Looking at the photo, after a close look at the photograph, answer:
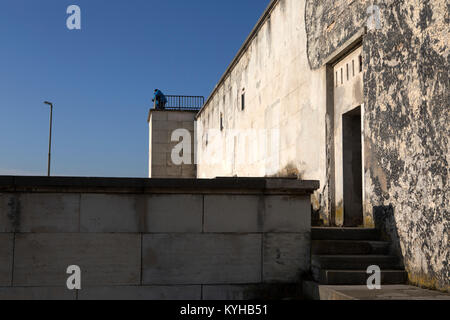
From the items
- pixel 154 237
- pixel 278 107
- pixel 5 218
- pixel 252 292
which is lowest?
pixel 252 292

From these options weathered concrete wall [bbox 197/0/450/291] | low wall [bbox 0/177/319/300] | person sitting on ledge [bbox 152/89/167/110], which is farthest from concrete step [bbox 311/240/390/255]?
person sitting on ledge [bbox 152/89/167/110]

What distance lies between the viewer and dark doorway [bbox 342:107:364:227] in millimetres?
7797

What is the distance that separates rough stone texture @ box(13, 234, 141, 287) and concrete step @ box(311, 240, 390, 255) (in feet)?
7.34

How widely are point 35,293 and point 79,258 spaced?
24.8 inches

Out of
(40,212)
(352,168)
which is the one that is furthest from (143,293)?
(352,168)

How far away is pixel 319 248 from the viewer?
233 inches

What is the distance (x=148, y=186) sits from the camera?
18.4 feet

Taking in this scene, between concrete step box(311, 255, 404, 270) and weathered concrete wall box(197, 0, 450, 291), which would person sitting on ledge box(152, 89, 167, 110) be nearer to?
weathered concrete wall box(197, 0, 450, 291)

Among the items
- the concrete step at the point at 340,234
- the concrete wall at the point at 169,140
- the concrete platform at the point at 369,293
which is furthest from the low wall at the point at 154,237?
the concrete wall at the point at 169,140

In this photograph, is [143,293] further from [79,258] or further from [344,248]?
[344,248]

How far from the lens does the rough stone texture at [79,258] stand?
5.45 m

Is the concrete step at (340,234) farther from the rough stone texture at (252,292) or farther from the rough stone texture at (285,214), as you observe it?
the rough stone texture at (252,292)

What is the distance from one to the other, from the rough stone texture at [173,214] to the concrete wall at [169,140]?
2270cm
